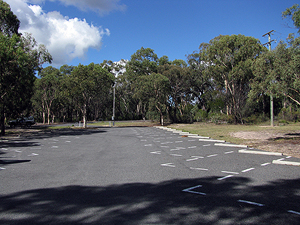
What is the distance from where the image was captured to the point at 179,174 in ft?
20.2

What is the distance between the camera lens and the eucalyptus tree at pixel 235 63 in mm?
28422

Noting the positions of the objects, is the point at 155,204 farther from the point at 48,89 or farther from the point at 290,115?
the point at 48,89

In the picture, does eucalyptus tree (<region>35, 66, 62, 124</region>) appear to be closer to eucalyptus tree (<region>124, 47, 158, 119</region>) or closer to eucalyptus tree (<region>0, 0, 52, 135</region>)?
eucalyptus tree (<region>124, 47, 158, 119</region>)

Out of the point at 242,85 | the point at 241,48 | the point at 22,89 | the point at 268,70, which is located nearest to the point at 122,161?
the point at 268,70

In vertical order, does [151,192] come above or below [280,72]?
below

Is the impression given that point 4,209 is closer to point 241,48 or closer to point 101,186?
point 101,186

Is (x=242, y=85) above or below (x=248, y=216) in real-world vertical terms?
above

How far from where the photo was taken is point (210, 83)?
42.4 m

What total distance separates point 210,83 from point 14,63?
3259 centimetres

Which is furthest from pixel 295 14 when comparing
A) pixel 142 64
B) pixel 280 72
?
pixel 142 64

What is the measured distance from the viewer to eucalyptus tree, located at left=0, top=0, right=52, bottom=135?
18094mm

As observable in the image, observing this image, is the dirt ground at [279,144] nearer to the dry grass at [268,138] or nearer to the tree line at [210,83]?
the dry grass at [268,138]

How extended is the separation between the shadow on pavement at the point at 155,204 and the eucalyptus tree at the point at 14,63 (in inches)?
664

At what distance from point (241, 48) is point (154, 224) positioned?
29.3 meters
